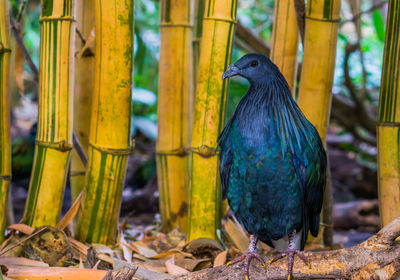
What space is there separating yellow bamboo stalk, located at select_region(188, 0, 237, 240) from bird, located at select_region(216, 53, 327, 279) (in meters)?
0.19

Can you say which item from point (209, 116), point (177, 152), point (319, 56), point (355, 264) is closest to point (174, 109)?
point (177, 152)

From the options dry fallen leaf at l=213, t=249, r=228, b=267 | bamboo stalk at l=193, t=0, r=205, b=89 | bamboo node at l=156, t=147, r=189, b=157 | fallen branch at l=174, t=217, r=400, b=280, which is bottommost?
dry fallen leaf at l=213, t=249, r=228, b=267

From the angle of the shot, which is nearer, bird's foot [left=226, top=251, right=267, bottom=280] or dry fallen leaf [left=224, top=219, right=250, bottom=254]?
bird's foot [left=226, top=251, right=267, bottom=280]

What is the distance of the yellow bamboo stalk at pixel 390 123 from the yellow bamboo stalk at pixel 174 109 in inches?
41.9

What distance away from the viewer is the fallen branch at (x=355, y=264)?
1720 mm

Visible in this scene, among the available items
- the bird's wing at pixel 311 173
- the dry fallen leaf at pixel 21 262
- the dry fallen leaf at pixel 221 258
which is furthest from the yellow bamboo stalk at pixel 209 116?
the dry fallen leaf at pixel 21 262

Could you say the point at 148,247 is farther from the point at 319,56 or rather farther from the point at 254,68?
the point at 319,56

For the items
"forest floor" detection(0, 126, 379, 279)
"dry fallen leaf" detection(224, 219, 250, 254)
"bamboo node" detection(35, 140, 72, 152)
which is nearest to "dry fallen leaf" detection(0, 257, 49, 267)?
"forest floor" detection(0, 126, 379, 279)

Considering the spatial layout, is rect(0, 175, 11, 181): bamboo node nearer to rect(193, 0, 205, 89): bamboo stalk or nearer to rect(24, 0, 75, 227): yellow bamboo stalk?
rect(24, 0, 75, 227): yellow bamboo stalk

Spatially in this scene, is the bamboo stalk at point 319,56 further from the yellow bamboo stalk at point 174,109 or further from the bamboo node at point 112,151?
the bamboo node at point 112,151

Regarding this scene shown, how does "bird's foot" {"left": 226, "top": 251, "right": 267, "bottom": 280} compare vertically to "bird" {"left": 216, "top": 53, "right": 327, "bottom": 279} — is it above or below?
below

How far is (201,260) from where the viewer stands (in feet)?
7.58

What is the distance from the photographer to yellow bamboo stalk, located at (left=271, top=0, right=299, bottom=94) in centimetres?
244

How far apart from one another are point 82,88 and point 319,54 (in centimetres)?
136
